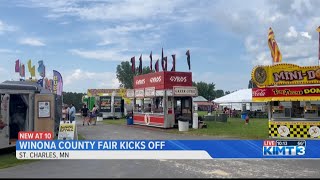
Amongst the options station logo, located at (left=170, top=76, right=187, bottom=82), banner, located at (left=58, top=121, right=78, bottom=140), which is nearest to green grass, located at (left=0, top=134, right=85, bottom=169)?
banner, located at (left=58, top=121, right=78, bottom=140)

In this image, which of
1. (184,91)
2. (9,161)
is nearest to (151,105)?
(184,91)

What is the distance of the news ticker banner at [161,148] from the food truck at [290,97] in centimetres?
1051

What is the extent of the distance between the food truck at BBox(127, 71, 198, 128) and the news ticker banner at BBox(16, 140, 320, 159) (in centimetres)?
1812

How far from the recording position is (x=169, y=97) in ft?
92.3

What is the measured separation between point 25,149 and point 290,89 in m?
14.2

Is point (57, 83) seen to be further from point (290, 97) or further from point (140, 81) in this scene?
point (290, 97)

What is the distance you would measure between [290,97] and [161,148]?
1235cm

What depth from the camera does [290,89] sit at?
19.8 meters

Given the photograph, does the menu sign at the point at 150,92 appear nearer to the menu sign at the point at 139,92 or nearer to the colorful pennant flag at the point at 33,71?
the menu sign at the point at 139,92

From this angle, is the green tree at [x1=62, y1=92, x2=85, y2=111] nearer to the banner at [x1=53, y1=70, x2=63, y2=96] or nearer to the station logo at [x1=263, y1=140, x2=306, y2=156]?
the banner at [x1=53, y1=70, x2=63, y2=96]

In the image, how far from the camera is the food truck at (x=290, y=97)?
1942 centimetres

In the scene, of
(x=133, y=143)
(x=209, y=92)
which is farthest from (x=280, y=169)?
(x=209, y=92)

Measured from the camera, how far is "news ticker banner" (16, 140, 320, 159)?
30.0 ft

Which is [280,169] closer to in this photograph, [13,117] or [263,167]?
[263,167]
